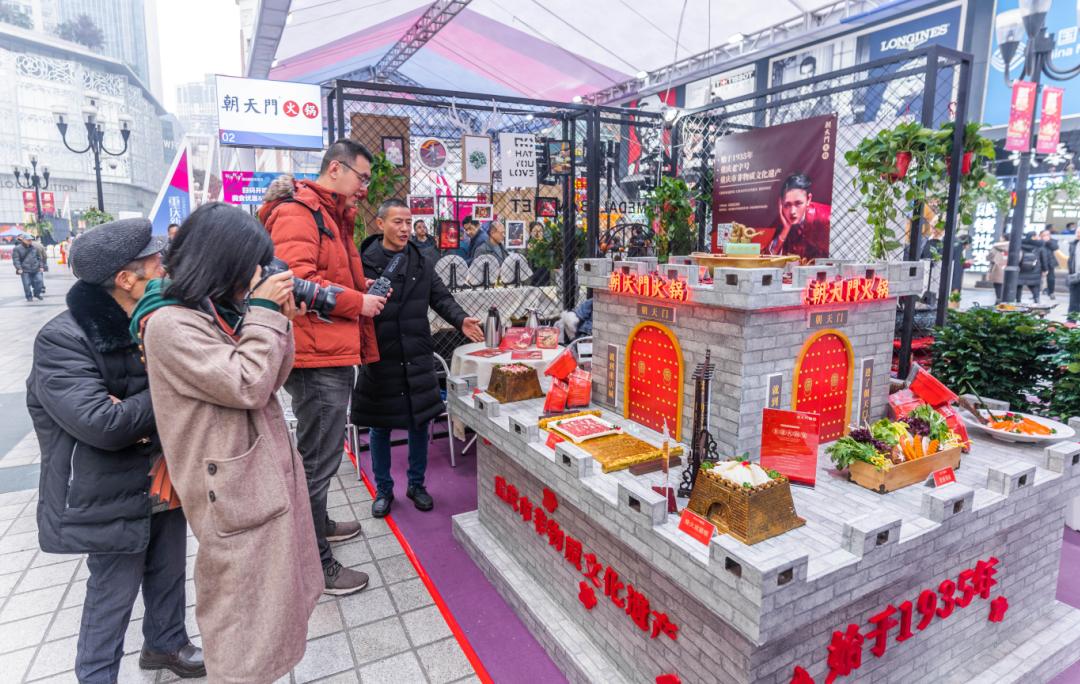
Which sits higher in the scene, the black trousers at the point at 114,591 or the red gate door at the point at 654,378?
the red gate door at the point at 654,378

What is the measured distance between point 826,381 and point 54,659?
125 inches

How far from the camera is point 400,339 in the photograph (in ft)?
11.1

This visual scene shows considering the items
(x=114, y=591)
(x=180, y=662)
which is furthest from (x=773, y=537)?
(x=180, y=662)

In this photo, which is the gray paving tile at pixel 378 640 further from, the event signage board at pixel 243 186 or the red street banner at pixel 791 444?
the event signage board at pixel 243 186

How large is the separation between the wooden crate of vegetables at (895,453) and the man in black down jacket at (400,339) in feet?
6.21

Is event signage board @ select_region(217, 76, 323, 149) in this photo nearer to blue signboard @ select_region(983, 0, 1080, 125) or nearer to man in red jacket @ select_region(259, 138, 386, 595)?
man in red jacket @ select_region(259, 138, 386, 595)

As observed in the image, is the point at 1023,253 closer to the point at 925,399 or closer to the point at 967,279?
the point at 967,279

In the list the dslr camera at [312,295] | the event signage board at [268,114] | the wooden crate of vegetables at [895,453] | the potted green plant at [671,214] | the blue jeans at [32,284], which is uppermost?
the event signage board at [268,114]

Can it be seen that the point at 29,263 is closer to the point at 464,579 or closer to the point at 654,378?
the point at 464,579

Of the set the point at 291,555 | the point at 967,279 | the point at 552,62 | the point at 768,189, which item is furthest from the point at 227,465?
the point at 967,279

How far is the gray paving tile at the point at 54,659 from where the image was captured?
2316 mm

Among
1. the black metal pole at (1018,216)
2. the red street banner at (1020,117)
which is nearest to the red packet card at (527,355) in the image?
the black metal pole at (1018,216)

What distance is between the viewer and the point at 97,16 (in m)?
50.4

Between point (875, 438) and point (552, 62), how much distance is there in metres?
11.4
